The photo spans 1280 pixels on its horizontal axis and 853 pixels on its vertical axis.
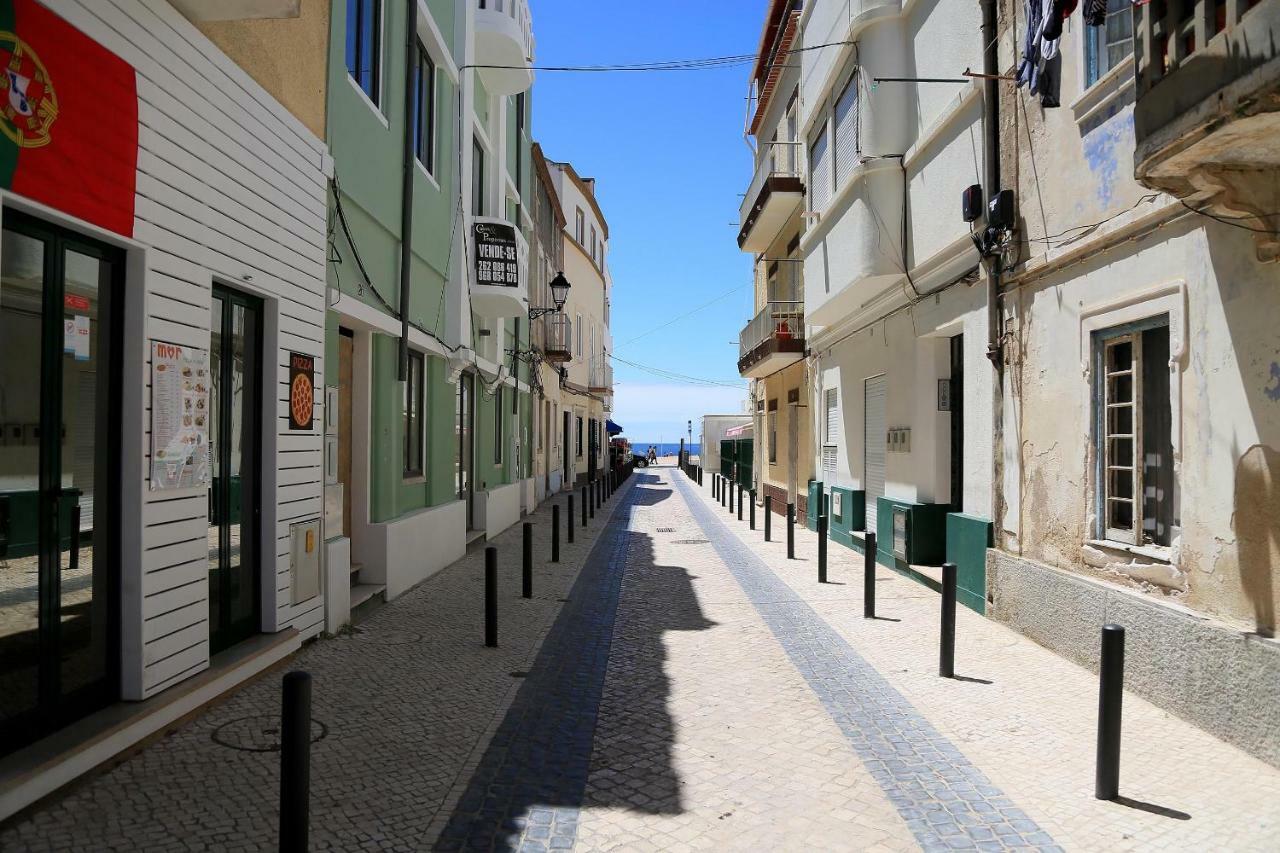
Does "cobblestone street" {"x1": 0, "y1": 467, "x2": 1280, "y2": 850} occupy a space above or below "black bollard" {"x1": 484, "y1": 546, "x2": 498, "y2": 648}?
below

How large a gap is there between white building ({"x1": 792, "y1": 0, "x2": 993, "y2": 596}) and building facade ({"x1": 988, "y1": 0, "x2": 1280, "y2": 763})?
2.93 feet

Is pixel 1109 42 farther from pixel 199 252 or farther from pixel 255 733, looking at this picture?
pixel 255 733

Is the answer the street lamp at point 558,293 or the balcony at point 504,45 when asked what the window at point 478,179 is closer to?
the balcony at point 504,45

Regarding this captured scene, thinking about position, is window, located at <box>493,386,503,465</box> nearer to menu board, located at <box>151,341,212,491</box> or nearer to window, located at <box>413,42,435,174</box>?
window, located at <box>413,42,435,174</box>

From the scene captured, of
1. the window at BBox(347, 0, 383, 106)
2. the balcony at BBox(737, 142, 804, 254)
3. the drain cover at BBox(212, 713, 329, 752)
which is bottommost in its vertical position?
the drain cover at BBox(212, 713, 329, 752)

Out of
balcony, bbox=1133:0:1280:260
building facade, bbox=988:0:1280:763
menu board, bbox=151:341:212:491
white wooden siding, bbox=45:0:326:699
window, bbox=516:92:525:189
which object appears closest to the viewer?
balcony, bbox=1133:0:1280:260

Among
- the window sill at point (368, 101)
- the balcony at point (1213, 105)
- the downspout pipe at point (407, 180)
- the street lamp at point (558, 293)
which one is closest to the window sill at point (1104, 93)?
the balcony at point (1213, 105)

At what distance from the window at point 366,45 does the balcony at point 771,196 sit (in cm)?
948

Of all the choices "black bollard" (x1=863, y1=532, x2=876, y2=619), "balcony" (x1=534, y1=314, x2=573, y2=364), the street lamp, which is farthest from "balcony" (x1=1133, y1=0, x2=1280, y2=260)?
"balcony" (x1=534, y1=314, x2=573, y2=364)

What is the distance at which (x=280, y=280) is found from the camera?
21.7 ft

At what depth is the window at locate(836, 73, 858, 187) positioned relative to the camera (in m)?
12.0

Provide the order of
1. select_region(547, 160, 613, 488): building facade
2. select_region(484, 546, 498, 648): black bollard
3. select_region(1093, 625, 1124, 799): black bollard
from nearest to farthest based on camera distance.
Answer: select_region(1093, 625, 1124, 799): black bollard, select_region(484, 546, 498, 648): black bollard, select_region(547, 160, 613, 488): building facade

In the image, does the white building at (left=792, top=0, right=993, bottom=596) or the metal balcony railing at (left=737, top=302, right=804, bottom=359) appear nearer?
the white building at (left=792, top=0, right=993, bottom=596)

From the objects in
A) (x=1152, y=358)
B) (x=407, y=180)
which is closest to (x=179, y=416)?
(x=407, y=180)
